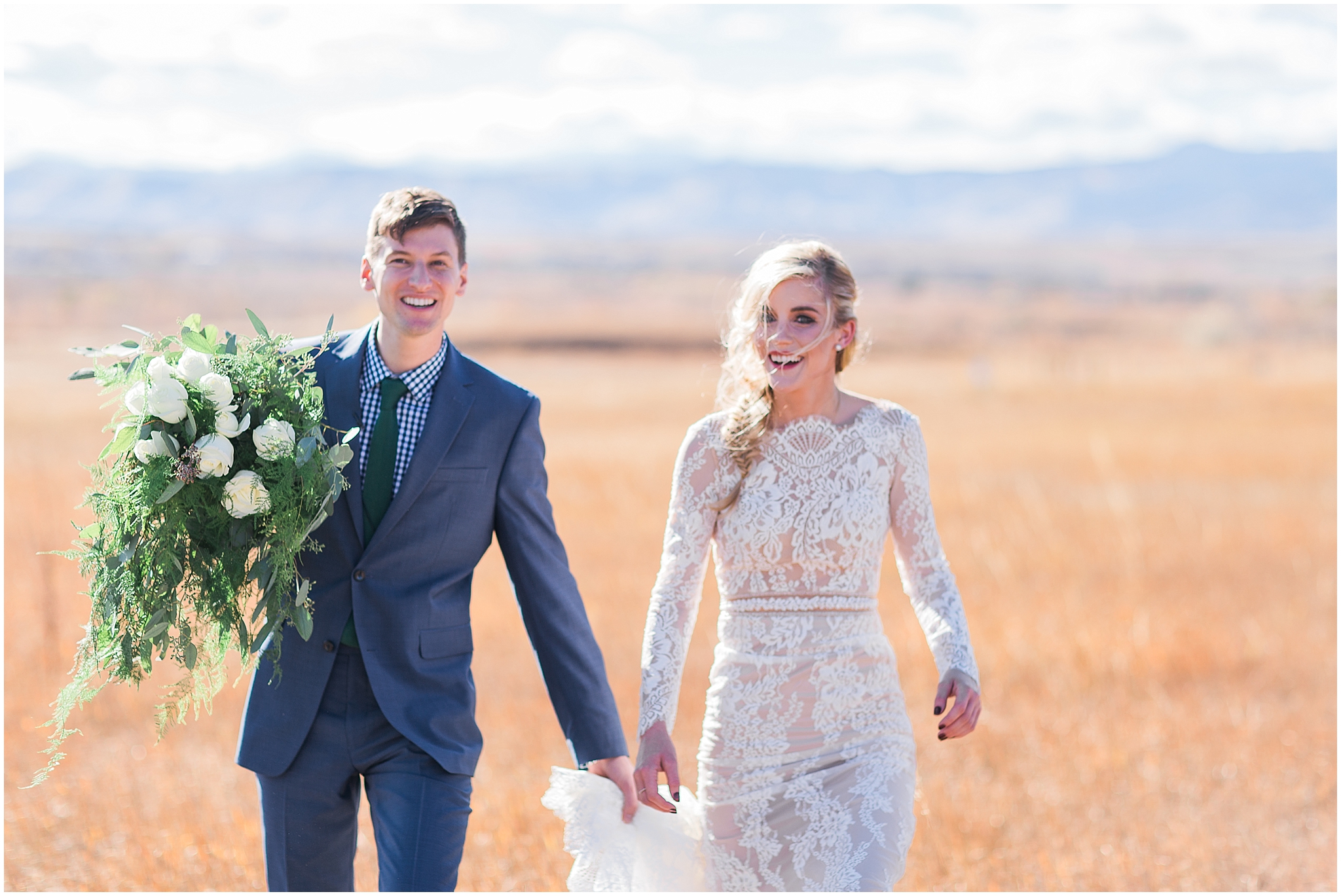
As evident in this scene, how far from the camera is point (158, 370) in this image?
3.38 meters

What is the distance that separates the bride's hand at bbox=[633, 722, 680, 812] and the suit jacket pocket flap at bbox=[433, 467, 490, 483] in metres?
0.87

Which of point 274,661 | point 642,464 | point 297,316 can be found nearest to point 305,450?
point 274,661

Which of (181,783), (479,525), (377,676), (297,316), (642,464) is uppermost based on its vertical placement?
(297,316)

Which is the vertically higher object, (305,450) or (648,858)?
(305,450)

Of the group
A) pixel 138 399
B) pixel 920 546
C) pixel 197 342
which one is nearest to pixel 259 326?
pixel 197 342

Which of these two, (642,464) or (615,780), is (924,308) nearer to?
(642,464)

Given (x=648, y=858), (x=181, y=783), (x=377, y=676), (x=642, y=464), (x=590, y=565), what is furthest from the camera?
(x=642, y=464)

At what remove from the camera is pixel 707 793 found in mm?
4023

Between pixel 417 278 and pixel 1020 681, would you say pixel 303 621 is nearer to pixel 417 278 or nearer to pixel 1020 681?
pixel 417 278

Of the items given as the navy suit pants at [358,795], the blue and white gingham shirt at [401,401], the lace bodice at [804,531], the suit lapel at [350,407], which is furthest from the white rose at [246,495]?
the lace bodice at [804,531]

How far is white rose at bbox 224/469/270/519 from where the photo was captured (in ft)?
11.1

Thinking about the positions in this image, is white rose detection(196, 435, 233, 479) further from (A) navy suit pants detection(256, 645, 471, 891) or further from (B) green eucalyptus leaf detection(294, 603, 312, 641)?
(A) navy suit pants detection(256, 645, 471, 891)

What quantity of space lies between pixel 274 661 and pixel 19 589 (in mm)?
11380

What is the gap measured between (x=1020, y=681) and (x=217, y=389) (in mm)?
8999
